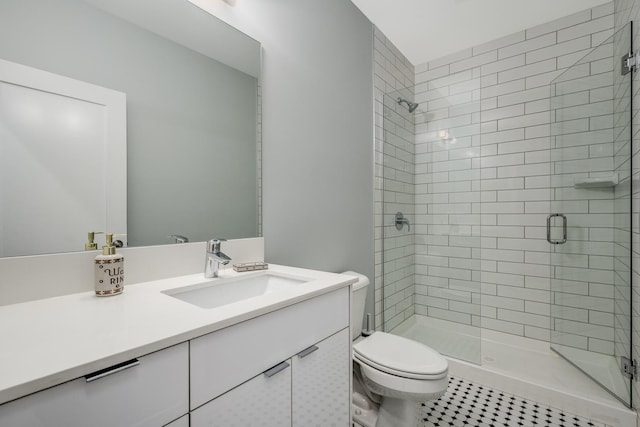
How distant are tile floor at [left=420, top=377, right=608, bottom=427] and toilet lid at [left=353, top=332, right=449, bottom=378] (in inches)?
16.7

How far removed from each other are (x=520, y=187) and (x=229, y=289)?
2482 millimetres

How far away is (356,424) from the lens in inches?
60.8

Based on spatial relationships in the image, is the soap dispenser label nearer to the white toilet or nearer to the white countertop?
the white countertop

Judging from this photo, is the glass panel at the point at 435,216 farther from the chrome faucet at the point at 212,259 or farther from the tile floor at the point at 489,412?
the chrome faucet at the point at 212,259

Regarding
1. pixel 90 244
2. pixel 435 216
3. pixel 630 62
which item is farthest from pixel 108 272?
pixel 630 62

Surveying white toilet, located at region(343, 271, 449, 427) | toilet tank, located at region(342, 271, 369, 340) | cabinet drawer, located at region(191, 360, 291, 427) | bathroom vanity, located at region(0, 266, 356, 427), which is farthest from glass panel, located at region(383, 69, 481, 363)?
cabinet drawer, located at region(191, 360, 291, 427)

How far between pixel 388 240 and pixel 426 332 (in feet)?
2.62

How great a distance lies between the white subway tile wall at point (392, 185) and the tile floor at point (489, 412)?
2.33 ft

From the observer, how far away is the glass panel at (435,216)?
2283 millimetres

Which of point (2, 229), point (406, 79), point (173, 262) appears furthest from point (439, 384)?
point (406, 79)

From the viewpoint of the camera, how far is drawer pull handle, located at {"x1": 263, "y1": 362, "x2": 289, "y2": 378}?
0.77m

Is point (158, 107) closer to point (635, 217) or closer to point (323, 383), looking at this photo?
point (323, 383)

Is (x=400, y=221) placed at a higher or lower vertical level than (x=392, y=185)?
lower

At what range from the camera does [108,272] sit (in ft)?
2.80
